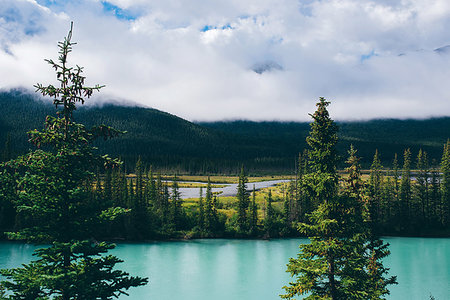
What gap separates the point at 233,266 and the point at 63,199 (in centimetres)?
5130

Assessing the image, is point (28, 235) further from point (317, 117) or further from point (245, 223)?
point (245, 223)

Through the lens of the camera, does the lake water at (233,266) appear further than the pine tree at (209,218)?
No

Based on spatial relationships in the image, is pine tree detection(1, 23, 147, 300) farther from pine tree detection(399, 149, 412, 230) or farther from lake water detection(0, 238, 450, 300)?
pine tree detection(399, 149, 412, 230)

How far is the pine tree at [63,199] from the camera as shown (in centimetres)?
1043

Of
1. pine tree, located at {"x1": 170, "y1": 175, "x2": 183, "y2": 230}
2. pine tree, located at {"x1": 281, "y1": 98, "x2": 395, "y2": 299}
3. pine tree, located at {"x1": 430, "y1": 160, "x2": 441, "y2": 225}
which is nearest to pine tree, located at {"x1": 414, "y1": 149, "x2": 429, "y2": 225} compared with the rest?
pine tree, located at {"x1": 430, "y1": 160, "x2": 441, "y2": 225}

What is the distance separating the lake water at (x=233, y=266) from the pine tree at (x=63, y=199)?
35.5m

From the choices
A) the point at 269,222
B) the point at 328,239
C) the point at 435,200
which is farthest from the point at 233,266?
the point at 435,200

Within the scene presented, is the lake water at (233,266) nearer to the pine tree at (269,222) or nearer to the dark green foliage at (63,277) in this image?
the pine tree at (269,222)

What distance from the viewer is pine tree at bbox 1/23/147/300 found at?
10.4 metres

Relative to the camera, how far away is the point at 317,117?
16.8 metres

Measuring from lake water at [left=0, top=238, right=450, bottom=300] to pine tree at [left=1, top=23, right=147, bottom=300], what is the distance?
1399 inches

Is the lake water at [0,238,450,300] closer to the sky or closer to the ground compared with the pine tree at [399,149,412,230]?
closer to the ground

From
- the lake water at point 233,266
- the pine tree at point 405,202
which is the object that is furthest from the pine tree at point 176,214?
the pine tree at point 405,202

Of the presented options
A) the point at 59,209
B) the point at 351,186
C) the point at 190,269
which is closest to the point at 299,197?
the point at 190,269
